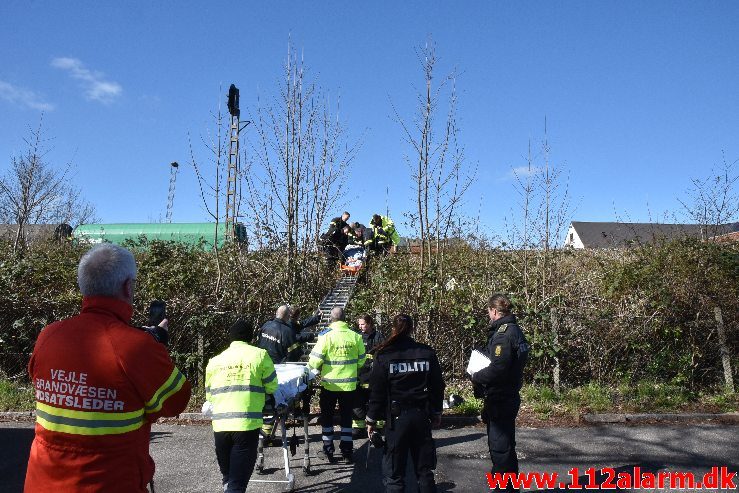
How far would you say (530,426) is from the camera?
27.0ft

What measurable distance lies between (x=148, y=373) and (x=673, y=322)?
10117 millimetres

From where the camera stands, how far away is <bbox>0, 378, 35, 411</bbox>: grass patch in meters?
9.19

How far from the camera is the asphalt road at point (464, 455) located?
6.00m

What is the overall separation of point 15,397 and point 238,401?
7.27 metres

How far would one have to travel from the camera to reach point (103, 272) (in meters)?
2.45

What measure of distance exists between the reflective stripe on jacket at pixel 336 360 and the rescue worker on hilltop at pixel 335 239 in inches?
258

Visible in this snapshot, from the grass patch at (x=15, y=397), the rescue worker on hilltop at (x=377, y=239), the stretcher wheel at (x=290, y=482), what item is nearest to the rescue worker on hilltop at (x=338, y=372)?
the stretcher wheel at (x=290, y=482)

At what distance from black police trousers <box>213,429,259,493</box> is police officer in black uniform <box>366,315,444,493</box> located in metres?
1.08

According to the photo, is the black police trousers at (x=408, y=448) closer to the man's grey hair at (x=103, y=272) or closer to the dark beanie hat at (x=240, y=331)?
the dark beanie hat at (x=240, y=331)

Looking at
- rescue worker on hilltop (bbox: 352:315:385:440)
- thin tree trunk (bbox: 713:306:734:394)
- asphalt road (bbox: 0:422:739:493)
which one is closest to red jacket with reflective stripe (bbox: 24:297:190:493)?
asphalt road (bbox: 0:422:739:493)

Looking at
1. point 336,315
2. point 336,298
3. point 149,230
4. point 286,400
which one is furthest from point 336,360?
point 149,230

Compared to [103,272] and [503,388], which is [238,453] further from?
[103,272]

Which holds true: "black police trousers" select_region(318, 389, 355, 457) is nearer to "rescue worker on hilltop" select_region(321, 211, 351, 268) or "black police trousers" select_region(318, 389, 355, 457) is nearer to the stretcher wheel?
the stretcher wheel

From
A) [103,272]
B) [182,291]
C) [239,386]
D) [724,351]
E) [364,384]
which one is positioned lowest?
[364,384]
